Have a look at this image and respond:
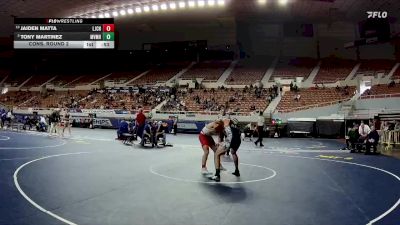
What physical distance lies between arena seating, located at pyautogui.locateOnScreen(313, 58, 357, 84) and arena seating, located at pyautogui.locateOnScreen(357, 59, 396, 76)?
1.17 m

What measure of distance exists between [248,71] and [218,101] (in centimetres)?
867

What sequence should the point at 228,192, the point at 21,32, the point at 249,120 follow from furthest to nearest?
the point at 249,120 < the point at 21,32 < the point at 228,192

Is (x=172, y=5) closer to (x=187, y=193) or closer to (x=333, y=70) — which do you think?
(x=333, y=70)

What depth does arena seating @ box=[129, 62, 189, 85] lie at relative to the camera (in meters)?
42.7

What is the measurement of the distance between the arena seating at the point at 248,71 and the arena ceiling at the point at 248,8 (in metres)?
5.60

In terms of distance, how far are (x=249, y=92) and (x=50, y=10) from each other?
69.2ft

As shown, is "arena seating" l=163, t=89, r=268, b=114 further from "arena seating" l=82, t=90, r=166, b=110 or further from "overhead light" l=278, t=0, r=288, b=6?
"overhead light" l=278, t=0, r=288, b=6

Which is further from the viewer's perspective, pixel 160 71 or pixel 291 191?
pixel 160 71

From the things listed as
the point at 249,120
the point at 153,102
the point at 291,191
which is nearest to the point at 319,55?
the point at 249,120

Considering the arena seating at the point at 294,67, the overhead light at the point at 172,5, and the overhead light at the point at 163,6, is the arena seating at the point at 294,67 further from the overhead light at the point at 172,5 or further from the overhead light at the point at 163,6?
the overhead light at the point at 163,6

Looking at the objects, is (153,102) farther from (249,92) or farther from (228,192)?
(228,192)

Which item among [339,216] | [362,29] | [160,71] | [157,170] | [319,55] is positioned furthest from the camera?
[160,71]

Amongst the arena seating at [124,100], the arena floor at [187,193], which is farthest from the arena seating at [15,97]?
the arena floor at [187,193]

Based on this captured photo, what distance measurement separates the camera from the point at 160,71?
45.2 meters
